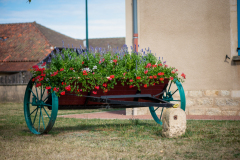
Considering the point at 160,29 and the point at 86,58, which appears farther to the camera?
the point at 160,29

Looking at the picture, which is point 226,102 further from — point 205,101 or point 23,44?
point 23,44

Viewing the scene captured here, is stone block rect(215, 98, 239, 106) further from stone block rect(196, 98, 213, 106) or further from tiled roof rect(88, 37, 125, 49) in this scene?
tiled roof rect(88, 37, 125, 49)

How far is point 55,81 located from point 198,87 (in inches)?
217

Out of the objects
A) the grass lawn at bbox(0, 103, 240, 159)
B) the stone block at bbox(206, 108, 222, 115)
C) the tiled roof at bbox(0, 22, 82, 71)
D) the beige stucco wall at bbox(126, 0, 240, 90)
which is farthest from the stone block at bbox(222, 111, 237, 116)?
the tiled roof at bbox(0, 22, 82, 71)

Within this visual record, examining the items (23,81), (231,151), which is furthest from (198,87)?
(23,81)

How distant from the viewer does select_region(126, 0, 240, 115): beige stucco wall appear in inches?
345

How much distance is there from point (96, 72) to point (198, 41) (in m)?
5.14

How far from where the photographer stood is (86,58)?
5.07 meters

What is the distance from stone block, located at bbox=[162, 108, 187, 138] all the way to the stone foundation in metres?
4.33

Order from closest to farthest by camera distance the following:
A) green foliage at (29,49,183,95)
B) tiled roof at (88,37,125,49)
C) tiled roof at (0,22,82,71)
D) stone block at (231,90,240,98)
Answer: green foliage at (29,49,183,95) → stone block at (231,90,240,98) → tiled roof at (0,22,82,71) → tiled roof at (88,37,125,49)

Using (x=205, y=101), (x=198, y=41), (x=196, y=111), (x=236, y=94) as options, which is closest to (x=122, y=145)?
(x=196, y=111)

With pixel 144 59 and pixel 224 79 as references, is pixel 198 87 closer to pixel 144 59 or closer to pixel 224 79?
pixel 224 79

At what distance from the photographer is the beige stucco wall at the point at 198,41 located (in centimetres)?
877

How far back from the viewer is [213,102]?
8.80 metres
